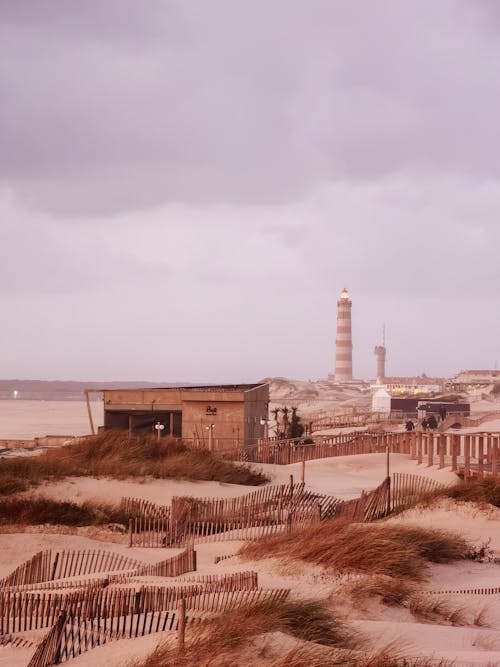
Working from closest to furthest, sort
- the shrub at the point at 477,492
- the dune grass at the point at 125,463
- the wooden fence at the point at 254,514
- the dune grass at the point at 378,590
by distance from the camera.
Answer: the dune grass at the point at 378,590
the wooden fence at the point at 254,514
the shrub at the point at 477,492
the dune grass at the point at 125,463

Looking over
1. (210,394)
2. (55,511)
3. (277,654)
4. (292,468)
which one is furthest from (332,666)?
(210,394)

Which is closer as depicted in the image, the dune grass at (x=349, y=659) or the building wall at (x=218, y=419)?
the dune grass at (x=349, y=659)

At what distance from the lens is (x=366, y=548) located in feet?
34.5

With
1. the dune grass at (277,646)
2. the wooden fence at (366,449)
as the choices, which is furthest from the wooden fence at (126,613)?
the wooden fence at (366,449)

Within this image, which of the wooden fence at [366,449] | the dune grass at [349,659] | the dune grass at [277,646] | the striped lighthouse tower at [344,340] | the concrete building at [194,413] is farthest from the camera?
the striped lighthouse tower at [344,340]

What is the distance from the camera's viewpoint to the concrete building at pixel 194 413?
31250 mm


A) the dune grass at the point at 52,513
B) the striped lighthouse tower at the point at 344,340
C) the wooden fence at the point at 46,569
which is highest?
the striped lighthouse tower at the point at 344,340

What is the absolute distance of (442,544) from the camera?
39.8 feet

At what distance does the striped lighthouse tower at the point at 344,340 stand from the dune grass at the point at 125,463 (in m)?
127

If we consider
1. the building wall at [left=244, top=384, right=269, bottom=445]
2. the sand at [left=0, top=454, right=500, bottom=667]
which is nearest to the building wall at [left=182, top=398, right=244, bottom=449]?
the building wall at [left=244, top=384, right=269, bottom=445]

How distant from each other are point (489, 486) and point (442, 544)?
5355mm

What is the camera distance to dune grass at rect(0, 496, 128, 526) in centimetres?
1595

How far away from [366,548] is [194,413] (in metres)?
21.6

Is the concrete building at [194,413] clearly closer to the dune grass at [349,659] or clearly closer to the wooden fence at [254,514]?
the wooden fence at [254,514]
